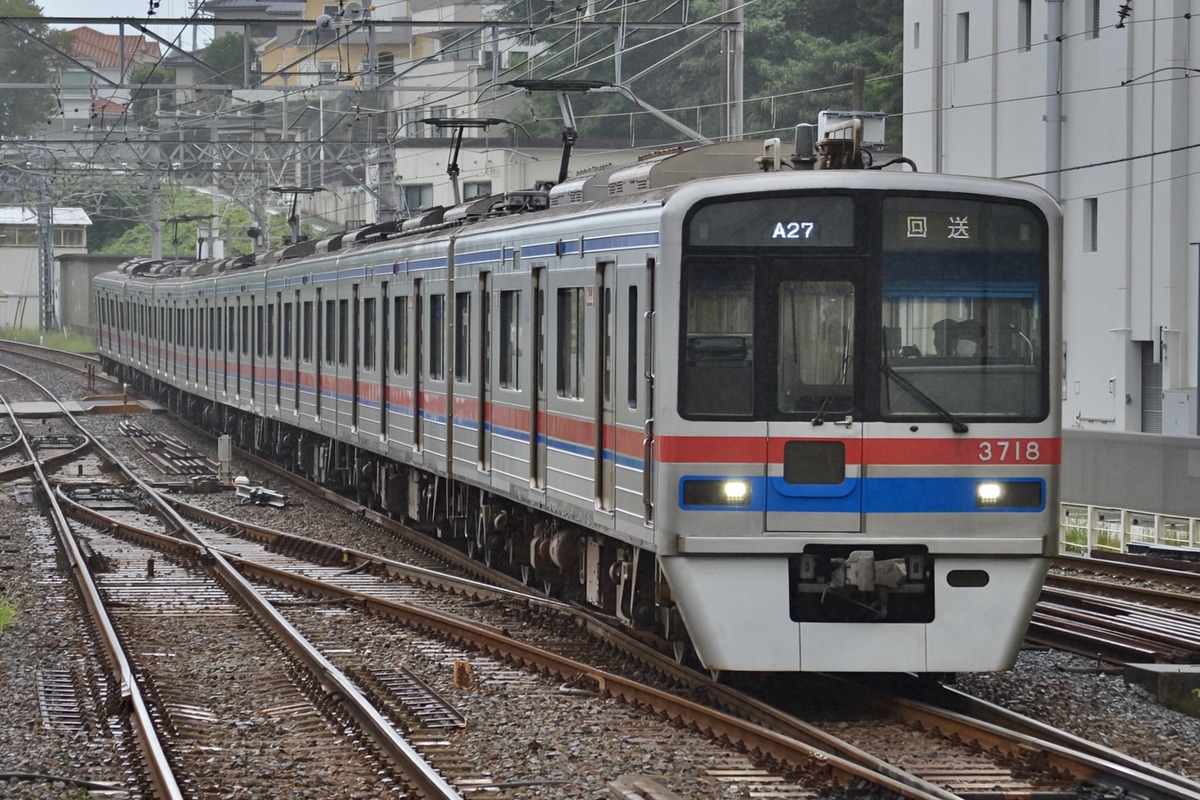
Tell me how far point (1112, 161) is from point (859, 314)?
17.2m

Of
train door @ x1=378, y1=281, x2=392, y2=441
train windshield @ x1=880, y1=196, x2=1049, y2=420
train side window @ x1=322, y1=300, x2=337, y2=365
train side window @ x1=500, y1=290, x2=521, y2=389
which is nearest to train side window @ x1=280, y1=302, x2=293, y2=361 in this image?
train side window @ x1=322, y1=300, x2=337, y2=365

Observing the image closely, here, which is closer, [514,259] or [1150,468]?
[514,259]

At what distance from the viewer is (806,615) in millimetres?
8125

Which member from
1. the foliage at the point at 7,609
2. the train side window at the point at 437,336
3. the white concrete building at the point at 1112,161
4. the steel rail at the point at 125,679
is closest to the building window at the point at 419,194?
the white concrete building at the point at 1112,161

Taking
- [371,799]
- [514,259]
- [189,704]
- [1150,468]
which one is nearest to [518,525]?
[514,259]

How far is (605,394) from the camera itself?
30.9 ft

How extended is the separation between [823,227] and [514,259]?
11.8ft

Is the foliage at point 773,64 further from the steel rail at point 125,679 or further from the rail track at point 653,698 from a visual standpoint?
the rail track at point 653,698

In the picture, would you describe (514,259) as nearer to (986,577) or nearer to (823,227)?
(823,227)

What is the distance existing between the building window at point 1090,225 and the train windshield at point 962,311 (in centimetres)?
1901

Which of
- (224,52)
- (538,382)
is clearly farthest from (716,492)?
(224,52)

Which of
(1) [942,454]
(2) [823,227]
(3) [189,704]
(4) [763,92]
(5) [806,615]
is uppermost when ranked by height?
(4) [763,92]

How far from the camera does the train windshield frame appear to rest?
8.16 m

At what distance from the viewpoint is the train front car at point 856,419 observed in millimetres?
8094
